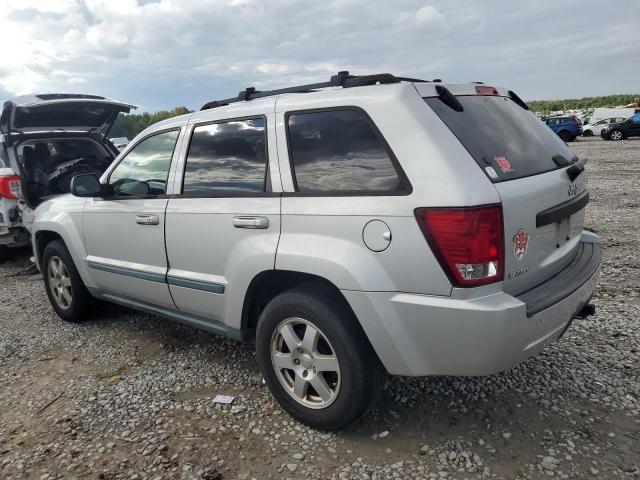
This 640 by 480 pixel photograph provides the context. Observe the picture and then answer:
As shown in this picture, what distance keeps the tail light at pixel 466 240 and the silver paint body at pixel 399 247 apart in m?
0.04

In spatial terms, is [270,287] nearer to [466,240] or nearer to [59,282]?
[466,240]

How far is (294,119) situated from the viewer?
9.15 ft

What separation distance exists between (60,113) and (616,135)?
30076mm

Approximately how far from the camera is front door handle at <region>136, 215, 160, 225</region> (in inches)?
134

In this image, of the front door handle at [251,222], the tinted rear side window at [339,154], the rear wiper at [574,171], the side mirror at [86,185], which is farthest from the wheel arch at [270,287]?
the side mirror at [86,185]

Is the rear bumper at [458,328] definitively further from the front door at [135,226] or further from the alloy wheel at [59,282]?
the alloy wheel at [59,282]

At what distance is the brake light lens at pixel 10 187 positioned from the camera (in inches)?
244

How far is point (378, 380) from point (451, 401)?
690 millimetres

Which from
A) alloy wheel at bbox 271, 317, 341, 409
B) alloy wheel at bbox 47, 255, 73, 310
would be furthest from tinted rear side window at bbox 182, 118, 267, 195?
alloy wheel at bbox 47, 255, 73, 310

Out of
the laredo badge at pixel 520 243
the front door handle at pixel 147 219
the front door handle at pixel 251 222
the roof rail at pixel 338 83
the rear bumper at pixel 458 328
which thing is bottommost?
the rear bumper at pixel 458 328

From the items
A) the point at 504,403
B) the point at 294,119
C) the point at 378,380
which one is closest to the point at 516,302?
the point at 378,380

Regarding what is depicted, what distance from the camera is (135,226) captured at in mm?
3602

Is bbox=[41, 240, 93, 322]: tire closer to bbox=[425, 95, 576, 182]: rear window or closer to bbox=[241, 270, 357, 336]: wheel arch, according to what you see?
bbox=[241, 270, 357, 336]: wheel arch

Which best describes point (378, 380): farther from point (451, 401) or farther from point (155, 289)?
point (155, 289)
